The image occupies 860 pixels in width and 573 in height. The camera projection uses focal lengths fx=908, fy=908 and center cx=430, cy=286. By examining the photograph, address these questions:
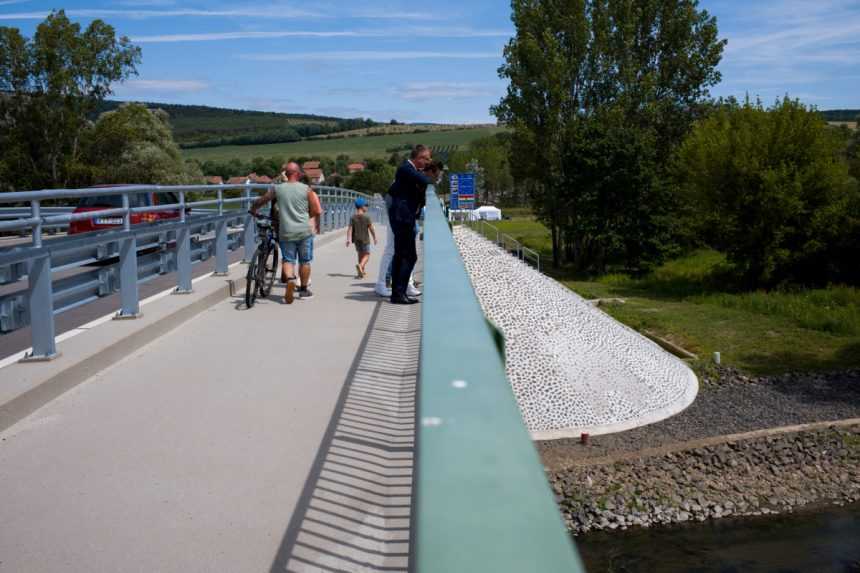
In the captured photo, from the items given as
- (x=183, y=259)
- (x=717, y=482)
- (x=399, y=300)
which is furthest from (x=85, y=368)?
(x=717, y=482)

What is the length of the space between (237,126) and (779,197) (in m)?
122

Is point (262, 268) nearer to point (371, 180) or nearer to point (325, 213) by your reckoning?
point (325, 213)

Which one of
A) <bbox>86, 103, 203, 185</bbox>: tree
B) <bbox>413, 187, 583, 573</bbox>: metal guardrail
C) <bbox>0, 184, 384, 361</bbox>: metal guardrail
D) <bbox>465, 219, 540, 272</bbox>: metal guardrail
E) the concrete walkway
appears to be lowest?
<bbox>465, 219, 540, 272</bbox>: metal guardrail

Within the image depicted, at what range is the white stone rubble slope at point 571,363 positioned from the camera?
29.6 meters

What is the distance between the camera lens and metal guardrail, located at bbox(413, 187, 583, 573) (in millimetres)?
986

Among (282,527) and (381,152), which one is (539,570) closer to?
(282,527)

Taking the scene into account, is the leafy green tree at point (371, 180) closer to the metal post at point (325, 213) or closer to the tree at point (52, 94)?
the tree at point (52, 94)

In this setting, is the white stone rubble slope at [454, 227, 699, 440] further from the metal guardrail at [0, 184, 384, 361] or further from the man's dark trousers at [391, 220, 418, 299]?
the metal guardrail at [0, 184, 384, 361]

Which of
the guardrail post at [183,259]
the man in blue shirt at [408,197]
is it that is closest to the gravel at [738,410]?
the guardrail post at [183,259]

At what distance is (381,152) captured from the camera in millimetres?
154875

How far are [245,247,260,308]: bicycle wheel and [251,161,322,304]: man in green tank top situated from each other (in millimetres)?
403

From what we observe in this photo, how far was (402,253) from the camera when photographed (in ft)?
35.3

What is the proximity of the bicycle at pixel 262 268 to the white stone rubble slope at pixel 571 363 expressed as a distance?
16641mm

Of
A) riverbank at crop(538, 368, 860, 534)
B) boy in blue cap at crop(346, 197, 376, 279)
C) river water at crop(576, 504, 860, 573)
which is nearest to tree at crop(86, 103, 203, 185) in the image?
riverbank at crop(538, 368, 860, 534)
